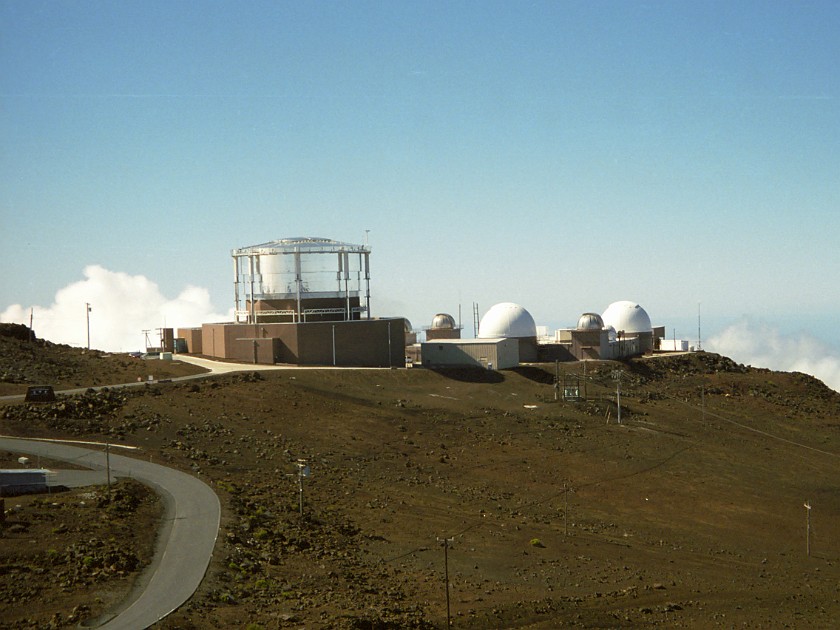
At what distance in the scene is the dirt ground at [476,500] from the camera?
26062mm

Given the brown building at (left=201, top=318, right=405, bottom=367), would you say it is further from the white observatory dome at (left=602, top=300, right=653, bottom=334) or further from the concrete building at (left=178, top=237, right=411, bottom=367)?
the white observatory dome at (left=602, top=300, right=653, bottom=334)

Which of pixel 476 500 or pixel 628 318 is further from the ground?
pixel 628 318

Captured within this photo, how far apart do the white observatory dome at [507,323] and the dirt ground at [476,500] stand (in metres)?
7.18

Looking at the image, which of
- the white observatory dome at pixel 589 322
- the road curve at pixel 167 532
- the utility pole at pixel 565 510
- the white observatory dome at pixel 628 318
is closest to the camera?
the road curve at pixel 167 532

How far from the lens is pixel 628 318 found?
82.1 metres

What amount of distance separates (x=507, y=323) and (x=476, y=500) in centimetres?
3392

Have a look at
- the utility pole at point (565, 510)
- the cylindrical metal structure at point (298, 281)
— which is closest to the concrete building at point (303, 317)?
the cylindrical metal structure at point (298, 281)

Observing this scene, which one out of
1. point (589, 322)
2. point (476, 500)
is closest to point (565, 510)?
point (476, 500)

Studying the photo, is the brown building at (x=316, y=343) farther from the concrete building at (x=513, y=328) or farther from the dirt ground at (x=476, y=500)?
the concrete building at (x=513, y=328)

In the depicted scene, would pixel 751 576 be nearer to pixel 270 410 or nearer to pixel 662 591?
pixel 662 591

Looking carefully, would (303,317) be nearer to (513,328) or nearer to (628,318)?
(513,328)

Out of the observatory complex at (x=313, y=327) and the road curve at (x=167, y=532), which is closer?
the road curve at (x=167, y=532)

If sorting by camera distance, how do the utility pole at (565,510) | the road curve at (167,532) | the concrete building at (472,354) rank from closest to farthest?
the road curve at (167,532) → the utility pole at (565,510) → the concrete building at (472,354)

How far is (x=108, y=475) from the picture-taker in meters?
30.3
